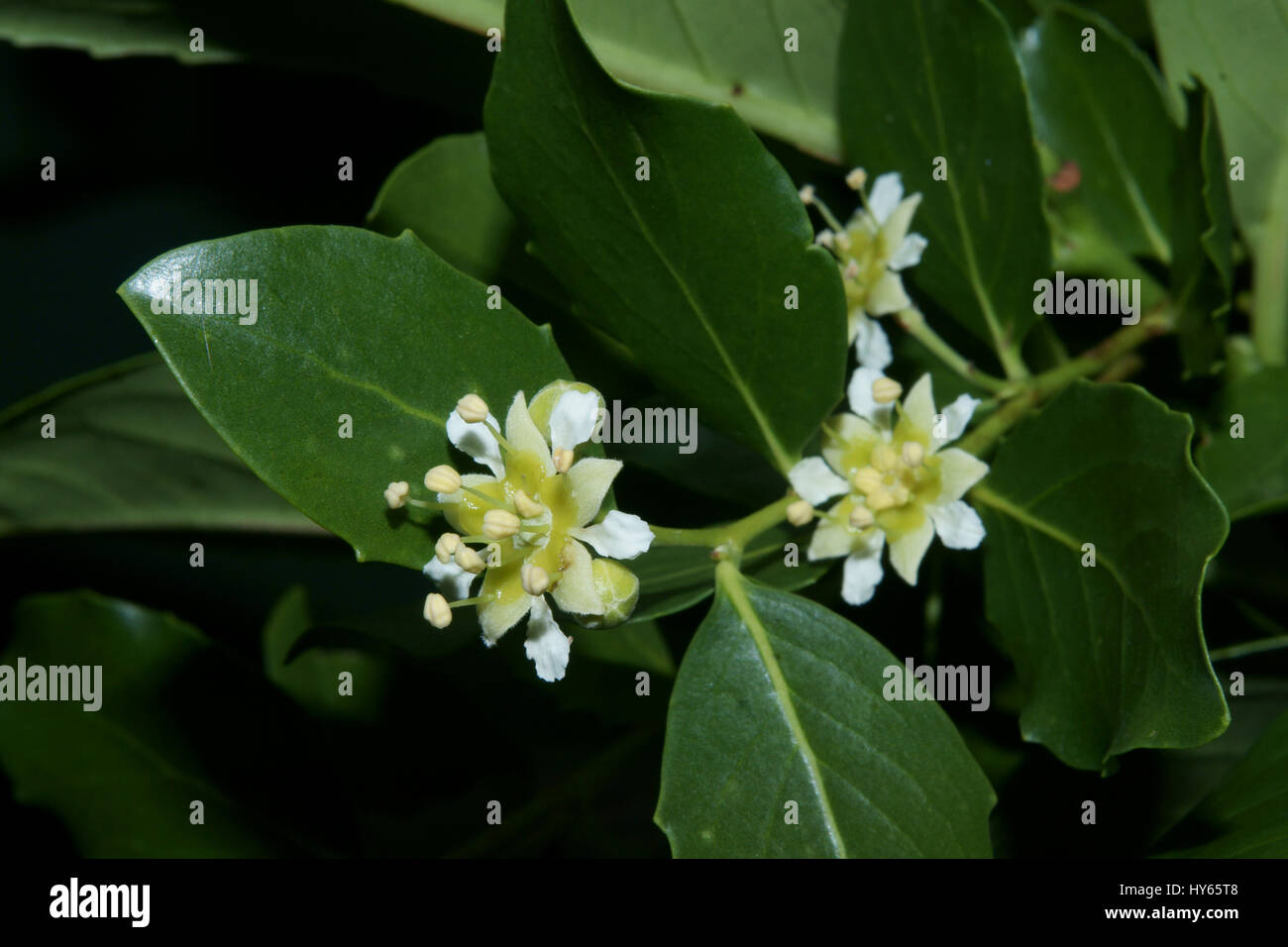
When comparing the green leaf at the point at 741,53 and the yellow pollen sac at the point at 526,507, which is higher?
the green leaf at the point at 741,53

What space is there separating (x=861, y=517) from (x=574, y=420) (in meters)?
0.30

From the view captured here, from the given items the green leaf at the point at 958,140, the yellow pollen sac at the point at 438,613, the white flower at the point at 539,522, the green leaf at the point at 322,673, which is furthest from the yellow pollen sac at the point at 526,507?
the green leaf at the point at 322,673

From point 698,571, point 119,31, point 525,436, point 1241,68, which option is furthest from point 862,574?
point 119,31

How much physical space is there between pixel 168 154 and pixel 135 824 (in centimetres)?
127

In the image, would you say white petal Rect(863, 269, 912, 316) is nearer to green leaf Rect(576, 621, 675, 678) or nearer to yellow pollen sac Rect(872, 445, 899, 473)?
yellow pollen sac Rect(872, 445, 899, 473)

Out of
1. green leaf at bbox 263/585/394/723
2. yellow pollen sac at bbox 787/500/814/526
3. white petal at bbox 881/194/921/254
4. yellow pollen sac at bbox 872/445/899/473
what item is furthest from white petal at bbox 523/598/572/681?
green leaf at bbox 263/585/394/723

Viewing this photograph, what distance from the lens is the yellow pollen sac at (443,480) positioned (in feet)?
3.24

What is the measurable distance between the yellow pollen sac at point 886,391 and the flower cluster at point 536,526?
29cm

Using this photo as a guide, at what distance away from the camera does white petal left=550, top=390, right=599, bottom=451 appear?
100 centimetres

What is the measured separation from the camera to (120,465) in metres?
1.75

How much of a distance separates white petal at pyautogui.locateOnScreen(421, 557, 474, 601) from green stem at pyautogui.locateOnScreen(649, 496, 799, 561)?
178mm

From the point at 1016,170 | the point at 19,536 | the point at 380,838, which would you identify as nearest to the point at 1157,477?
the point at 1016,170

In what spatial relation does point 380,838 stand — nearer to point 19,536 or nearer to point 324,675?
point 324,675

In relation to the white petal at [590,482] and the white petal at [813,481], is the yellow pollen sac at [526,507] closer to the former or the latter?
the white petal at [590,482]
